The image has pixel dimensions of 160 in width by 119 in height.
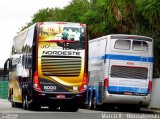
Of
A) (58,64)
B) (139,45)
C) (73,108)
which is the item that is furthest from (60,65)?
(139,45)

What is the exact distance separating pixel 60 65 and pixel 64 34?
1475 mm

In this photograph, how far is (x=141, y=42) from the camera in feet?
106

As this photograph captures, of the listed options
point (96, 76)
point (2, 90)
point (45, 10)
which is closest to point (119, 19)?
point (96, 76)

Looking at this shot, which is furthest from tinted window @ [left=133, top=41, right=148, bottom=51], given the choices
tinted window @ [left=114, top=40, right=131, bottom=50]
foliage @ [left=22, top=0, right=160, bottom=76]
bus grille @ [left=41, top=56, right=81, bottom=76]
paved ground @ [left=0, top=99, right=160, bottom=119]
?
bus grille @ [left=41, top=56, right=81, bottom=76]

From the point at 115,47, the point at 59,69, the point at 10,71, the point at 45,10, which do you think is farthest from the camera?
the point at 45,10

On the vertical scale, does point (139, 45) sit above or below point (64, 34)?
below

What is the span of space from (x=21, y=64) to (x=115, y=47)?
16.2 ft

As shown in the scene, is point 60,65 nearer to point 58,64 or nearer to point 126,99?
point 58,64

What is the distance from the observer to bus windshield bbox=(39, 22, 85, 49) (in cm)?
2917

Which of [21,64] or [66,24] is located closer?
[66,24]

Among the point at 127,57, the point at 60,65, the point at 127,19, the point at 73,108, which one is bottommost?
the point at 73,108

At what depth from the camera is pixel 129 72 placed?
3241 cm

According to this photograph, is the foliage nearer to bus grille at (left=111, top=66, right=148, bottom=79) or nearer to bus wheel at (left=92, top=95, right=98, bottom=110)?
bus grille at (left=111, top=66, right=148, bottom=79)

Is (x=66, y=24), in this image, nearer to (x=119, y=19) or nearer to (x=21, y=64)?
(x=21, y=64)
